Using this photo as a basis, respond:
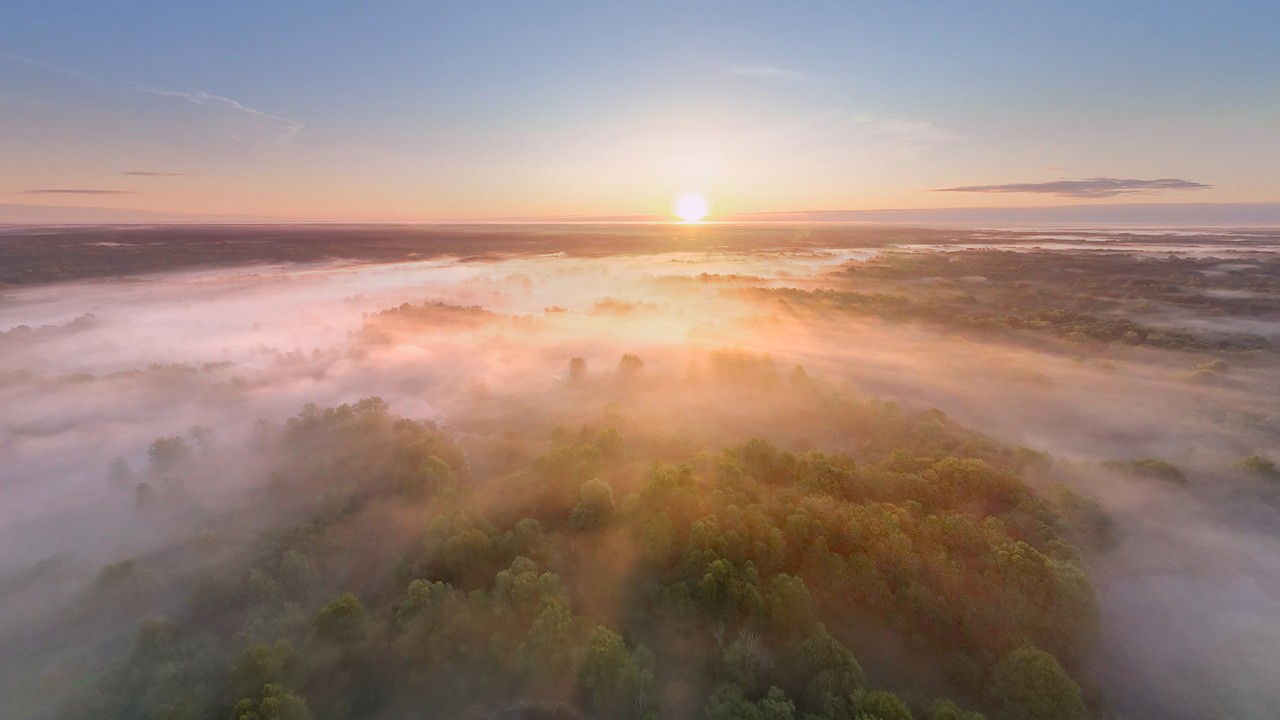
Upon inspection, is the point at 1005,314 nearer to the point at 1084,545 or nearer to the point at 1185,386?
the point at 1185,386

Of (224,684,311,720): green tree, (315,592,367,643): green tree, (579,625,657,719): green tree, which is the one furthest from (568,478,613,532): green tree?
(224,684,311,720): green tree

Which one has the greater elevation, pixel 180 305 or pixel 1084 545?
pixel 180 305

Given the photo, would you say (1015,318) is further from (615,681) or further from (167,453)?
(167,453)

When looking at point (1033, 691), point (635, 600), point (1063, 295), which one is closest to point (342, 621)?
point (635, 600)

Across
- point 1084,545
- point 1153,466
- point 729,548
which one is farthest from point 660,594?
point 1153,466

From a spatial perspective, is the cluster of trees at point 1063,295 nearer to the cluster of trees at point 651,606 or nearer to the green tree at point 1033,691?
the cluster of trees at point 651,606

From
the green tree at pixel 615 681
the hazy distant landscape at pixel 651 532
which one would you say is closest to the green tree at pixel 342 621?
the hazy distant landscape at pixel 651 532
